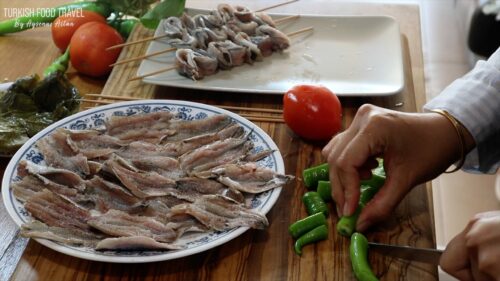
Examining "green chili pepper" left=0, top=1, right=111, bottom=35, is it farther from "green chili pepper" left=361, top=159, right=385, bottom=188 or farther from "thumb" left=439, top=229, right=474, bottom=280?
"thumb" left=439, top=229, right=474, bottom=280

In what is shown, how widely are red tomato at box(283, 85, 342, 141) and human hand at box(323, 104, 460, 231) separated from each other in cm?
30

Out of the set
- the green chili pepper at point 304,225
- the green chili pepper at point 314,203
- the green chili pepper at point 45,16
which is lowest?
the green chili pepper at point 314,203

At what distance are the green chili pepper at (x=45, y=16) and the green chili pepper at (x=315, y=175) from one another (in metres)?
1.47

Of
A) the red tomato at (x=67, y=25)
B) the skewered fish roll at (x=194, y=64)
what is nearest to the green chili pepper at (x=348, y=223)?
the skewered fish roll at (x=194, y=64)

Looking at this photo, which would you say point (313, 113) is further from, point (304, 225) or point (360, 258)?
point (360, 258)

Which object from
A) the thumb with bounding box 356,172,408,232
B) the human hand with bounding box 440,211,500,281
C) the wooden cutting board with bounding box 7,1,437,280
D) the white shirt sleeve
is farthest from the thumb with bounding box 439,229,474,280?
the white shirt sleeve

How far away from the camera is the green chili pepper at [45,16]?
8.66ft

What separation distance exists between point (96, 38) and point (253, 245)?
1280 millimetres

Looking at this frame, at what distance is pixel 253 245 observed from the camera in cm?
153

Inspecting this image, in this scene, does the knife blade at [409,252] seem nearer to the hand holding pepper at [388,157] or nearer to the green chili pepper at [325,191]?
the hand holding pepper at [388,157]

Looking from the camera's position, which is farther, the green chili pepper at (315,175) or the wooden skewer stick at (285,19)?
the wooden skewer stick at (285,19)

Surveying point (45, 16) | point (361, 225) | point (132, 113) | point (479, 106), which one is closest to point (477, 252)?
point (361, 225)

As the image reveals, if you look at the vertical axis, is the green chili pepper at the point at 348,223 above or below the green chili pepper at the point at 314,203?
above

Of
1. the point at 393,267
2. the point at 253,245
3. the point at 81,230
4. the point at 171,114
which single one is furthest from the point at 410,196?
the point at 81,230
